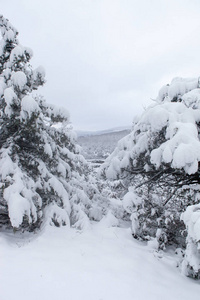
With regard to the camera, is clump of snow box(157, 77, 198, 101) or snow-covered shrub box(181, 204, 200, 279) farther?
clump of snow box(157, 77, 198, 101)

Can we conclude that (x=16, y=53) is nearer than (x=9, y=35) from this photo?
Yes

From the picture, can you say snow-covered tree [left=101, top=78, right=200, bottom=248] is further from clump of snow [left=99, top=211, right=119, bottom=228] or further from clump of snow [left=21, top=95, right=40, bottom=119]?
clump of snow [left=21, top=95, right=40, bottom=119]

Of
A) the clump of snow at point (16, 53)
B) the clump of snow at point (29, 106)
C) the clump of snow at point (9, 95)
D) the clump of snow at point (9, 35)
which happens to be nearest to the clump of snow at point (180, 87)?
the clump of snow at point (29, 106)

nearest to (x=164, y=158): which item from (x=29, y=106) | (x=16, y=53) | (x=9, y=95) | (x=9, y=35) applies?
(x=29, y=106)

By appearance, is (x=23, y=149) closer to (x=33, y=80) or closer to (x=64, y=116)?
(x=64, y=116)

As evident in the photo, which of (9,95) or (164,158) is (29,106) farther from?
(164,158)

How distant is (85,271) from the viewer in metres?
3.56

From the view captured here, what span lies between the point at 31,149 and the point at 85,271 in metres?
3.98

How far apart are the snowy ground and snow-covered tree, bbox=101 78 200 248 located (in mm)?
979

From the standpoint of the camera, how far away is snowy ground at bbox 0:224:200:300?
298cm

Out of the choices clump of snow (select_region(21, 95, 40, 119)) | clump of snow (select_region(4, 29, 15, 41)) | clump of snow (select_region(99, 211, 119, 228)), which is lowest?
clump of snow (select_region(99, 211, 119, 228))

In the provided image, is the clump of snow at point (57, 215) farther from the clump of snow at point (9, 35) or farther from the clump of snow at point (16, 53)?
the clump of snow at point (9, 35)

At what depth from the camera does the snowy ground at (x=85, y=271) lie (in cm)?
298

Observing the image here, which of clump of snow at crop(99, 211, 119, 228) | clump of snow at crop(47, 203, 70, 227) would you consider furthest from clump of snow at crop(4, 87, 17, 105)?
clump of snow at crop(99, 211, 119, 228)
